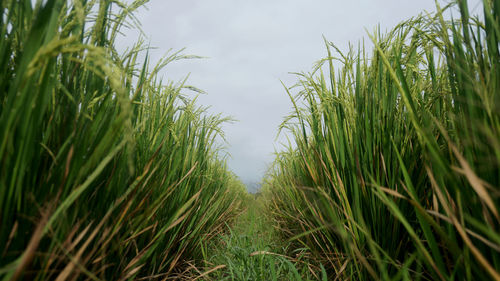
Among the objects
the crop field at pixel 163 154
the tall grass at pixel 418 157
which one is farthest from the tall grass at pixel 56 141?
the tall grass at pixel 418 157

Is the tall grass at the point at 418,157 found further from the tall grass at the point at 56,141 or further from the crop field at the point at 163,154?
the tall grass at the point at 56,141

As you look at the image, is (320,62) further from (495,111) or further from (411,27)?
(495,111)

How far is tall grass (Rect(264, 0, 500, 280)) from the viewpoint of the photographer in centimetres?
62

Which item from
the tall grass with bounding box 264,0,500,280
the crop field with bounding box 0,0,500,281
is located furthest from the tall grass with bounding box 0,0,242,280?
the tall grass with bounding box 264,0,500,280

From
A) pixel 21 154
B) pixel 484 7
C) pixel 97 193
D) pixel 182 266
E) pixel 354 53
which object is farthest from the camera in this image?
pixel 182 266

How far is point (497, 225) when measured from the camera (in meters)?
0.64

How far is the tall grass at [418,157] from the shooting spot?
62 cm

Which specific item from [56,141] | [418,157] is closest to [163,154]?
[56,141]

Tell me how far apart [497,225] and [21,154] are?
3.72 feet

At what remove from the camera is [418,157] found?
3.60ft

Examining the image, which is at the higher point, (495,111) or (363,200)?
(495,111)

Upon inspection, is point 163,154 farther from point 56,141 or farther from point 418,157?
point 418,157

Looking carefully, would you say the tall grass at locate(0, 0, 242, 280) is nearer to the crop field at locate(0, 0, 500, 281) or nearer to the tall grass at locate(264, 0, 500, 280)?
the crop field at locate(0, 0, 500, 281)

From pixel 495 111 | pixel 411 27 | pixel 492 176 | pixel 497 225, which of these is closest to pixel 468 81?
pixel 495 111
